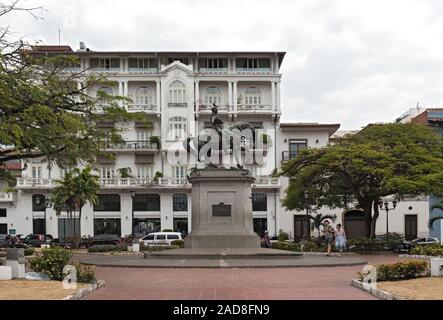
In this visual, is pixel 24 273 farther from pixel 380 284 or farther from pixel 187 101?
pixel 187 101

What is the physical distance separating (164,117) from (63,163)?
144ft

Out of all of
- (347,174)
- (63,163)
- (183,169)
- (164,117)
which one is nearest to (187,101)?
(164,117)

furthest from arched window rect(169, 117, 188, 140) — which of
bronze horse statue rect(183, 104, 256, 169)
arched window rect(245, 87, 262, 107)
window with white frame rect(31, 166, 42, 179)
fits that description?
bronze horse statue rect(183, 104, 256, 169)

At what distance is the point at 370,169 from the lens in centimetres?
3766

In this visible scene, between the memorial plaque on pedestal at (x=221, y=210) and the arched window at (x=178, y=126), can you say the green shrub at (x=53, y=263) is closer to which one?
the memorial plaque on pedestal at (x=221, y=210)

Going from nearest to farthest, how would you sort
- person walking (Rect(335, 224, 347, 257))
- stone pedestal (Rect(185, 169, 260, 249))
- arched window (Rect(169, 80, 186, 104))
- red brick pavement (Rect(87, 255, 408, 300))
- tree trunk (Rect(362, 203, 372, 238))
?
1. red brick pavement (Rect(87, 255, 408, 300))
2. stone pedestal (Rect(185, 169, 260, 249))
3. person walking (Rect(335, 224, 347, 257))
4. tree trunk (Rect(362, 203, 372, 238))
5. arched window (Rect(169, 80, 186, 104))

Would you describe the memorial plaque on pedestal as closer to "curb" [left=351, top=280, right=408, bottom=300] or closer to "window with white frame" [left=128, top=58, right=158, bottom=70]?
"curb" [left=351, top=280, right=408, bottom=300]

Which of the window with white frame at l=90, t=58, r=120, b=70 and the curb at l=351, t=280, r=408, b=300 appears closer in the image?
the curb at l=351, t=280, r=408, b=300

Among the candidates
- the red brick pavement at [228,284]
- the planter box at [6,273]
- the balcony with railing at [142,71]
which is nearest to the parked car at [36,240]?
the balcony with railing at [142,71]

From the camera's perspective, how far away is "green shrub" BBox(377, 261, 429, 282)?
16.9 m

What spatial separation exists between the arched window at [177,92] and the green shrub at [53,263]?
5139 centimetres

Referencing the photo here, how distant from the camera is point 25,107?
1967cm

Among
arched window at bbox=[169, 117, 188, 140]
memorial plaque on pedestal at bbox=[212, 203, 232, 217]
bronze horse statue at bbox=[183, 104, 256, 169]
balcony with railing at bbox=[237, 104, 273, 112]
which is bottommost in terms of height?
memorial plaque on pedestal at bbox=[212, 203, 232, 217]

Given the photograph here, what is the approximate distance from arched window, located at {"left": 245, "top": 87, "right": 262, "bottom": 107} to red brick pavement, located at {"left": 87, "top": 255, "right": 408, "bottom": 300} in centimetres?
4797
